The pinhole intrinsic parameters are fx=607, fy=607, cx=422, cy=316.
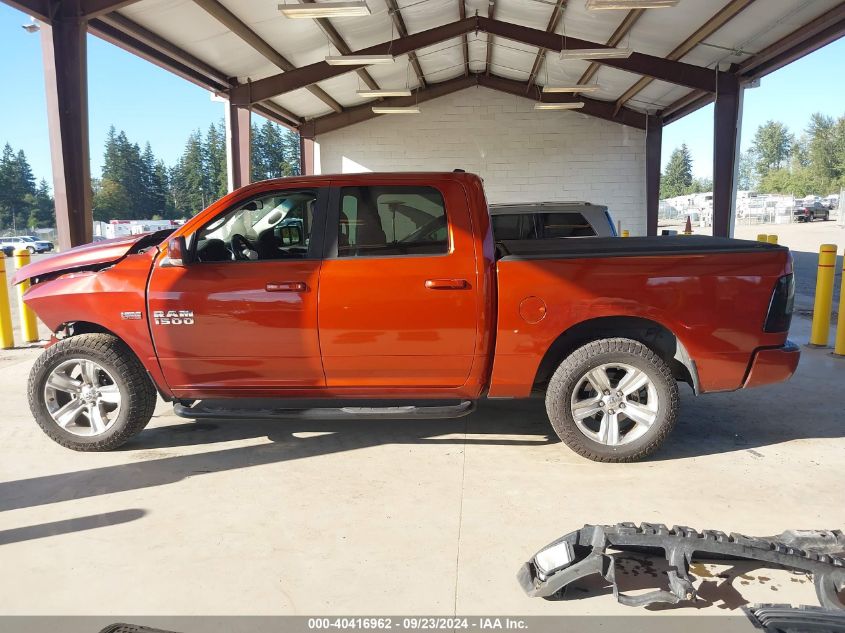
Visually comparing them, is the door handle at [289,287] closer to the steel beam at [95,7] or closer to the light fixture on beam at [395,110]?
the steel beam at [95,7]

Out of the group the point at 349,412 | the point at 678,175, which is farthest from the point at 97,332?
the point at 678,175

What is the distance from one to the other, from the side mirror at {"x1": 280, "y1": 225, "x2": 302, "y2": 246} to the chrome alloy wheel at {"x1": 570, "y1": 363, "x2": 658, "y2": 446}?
2.20 m

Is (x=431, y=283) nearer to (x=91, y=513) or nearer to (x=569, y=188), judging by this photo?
(x=91, y=513)

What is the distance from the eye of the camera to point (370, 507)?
3.62 m

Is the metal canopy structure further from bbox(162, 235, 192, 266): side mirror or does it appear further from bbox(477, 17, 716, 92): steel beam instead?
bbox(162, 235, 192, 266): side mirror

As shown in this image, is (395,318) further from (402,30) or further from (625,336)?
(402,30)

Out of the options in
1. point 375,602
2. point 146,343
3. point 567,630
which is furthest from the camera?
point 146,343

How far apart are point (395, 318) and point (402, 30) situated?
1322cm

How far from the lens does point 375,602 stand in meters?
2.72

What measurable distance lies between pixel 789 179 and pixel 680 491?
369ft

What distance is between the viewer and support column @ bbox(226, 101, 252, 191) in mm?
15898

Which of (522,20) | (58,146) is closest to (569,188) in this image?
(522,20)

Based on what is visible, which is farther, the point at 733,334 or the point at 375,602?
the point at 733,334

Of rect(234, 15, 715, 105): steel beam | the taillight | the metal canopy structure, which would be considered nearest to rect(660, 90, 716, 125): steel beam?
the metal canopy structure
